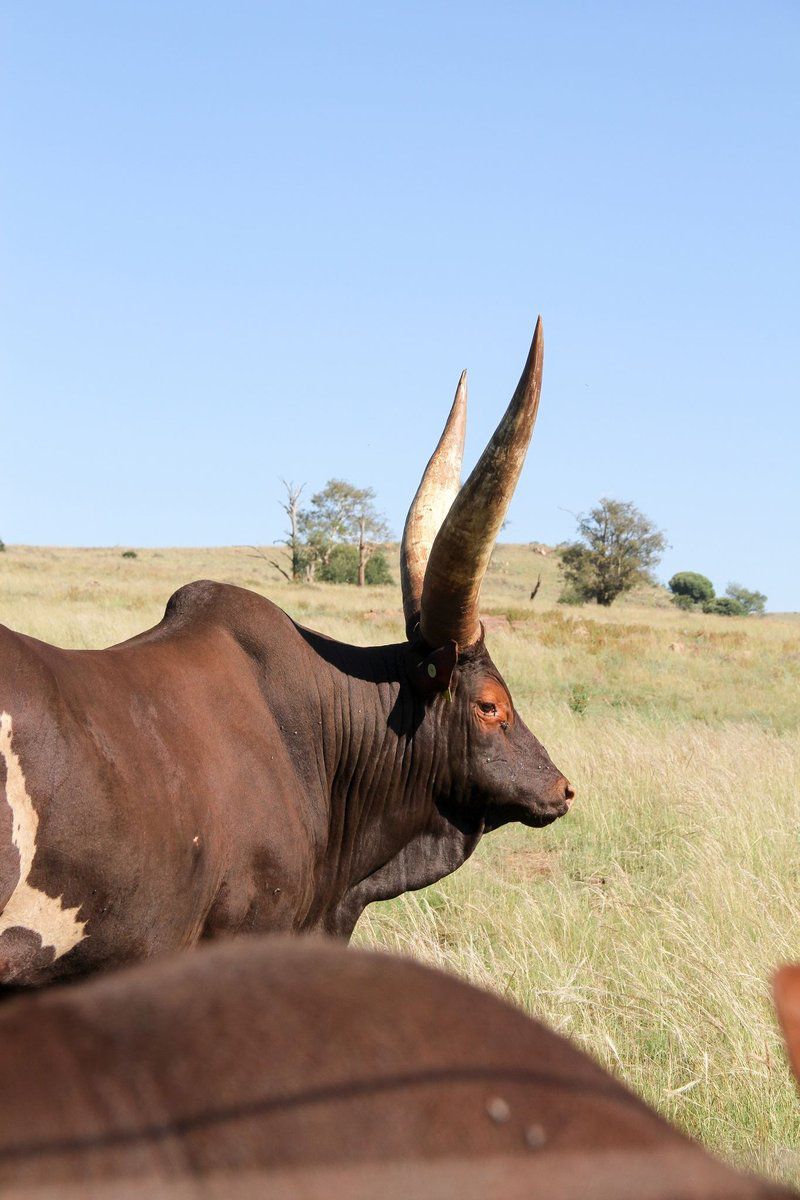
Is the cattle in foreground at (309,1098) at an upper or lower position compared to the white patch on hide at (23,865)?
upper

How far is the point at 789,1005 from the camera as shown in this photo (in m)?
1.11

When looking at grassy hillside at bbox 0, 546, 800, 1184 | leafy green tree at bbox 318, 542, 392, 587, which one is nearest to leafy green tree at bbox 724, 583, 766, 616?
leafy green tree at bbox 318, 542, 392, 587

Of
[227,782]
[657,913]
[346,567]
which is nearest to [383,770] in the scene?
[227,782]

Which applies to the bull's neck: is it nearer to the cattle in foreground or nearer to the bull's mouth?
the bull's mouth

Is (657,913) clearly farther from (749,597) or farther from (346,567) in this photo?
(749,597)

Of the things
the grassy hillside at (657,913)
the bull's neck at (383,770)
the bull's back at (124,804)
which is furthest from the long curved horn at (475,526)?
the grassy hillside at (657,913)

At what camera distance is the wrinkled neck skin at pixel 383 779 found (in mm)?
4434

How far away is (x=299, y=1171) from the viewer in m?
0.92

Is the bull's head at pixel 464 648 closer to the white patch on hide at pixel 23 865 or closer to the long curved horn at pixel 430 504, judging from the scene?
the long curved horn at pixel 430 504

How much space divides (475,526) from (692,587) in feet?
254

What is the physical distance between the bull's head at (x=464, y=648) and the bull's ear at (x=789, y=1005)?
115 inches

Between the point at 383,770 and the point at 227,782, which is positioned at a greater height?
the point at 227,782

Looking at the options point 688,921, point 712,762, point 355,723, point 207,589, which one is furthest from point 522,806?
point 712,762

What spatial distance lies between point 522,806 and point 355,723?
2.63 ft
